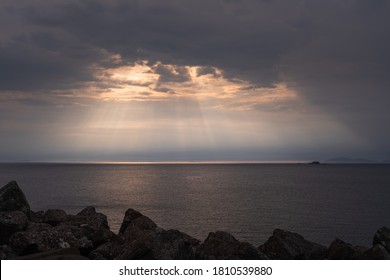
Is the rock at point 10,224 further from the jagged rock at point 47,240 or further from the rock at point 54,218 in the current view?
the rock at point 54,218

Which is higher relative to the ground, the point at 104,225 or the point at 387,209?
the point at 104,225

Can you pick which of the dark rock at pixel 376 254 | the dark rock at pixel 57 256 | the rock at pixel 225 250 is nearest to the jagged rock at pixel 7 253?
the dark rock at pixel 57 256

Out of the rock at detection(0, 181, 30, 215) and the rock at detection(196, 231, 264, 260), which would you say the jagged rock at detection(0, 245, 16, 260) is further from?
the rock at detection(196, 231, 264, 260)

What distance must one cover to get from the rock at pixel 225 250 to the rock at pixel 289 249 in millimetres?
2921

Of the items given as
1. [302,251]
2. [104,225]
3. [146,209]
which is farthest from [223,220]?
[302,251]

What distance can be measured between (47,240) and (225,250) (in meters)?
7.24

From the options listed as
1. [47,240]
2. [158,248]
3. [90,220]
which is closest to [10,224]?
[47,240]

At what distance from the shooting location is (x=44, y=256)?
48.2 feet

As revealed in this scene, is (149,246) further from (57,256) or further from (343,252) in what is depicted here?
(343,252)

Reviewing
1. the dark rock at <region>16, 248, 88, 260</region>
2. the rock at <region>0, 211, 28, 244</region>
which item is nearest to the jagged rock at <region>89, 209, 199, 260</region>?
the dark rock at <region>16, 248, 88, 260</region>

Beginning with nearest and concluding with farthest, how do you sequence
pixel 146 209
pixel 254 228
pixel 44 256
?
pixel 44 256
pixel 254 228
pixel 146 209

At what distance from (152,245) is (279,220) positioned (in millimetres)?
58464

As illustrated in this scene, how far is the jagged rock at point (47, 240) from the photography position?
16.2 metres

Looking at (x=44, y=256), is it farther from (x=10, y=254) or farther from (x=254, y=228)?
Answer: (x=254, y=228)
